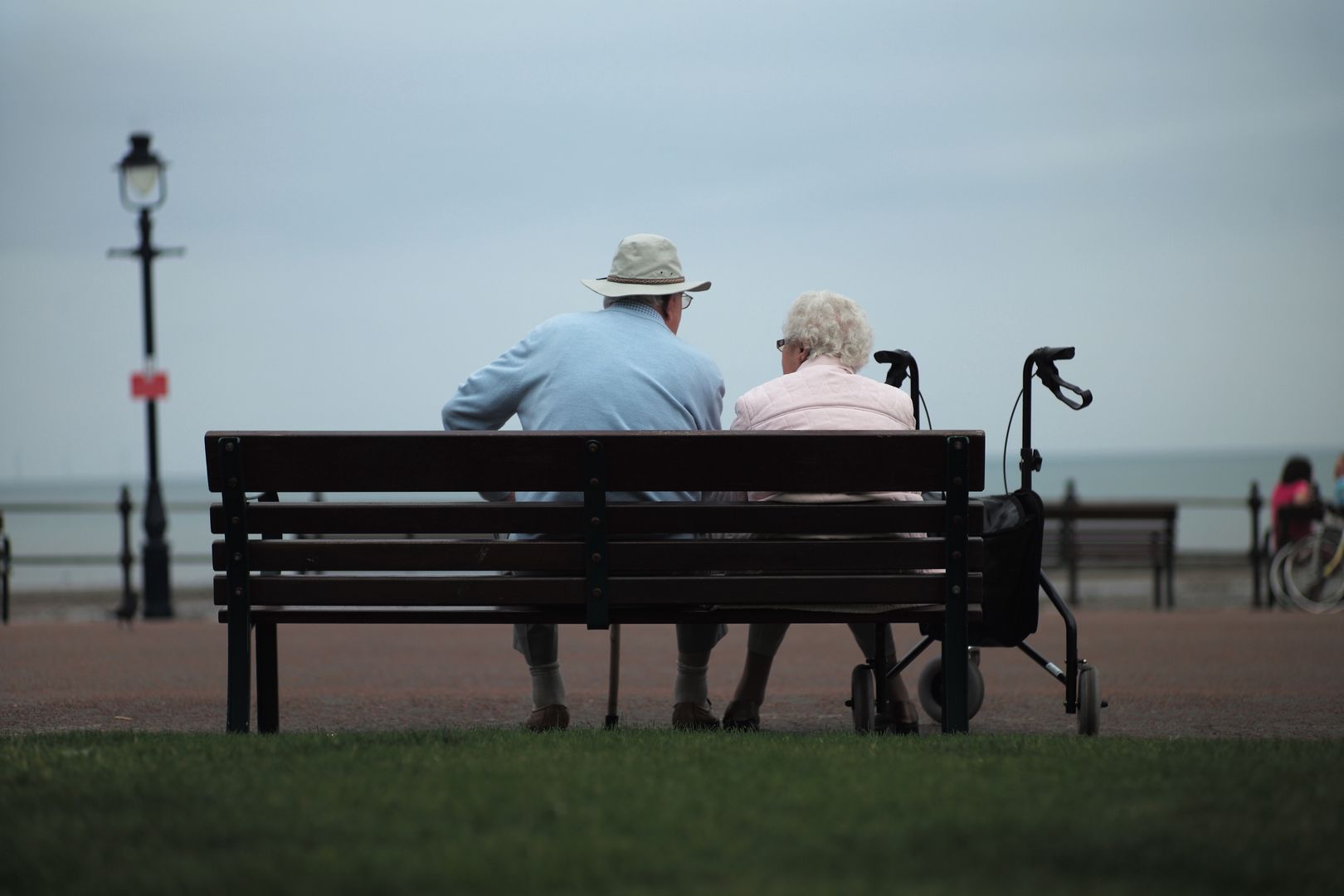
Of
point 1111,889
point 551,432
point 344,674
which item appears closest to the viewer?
point 1111,889

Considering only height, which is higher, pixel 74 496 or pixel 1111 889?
pixel 1111 889

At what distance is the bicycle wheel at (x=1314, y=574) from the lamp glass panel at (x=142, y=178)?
1196 cm

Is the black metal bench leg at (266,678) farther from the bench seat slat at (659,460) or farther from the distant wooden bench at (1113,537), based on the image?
the distant wooden bench at (1113,537)

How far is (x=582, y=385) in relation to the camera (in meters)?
5.77

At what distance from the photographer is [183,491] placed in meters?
128

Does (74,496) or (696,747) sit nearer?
(696,747)

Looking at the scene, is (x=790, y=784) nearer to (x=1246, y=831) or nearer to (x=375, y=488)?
(x=1246, y=831)

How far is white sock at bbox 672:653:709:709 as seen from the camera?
19.5ft

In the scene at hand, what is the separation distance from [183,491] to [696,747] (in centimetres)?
12939

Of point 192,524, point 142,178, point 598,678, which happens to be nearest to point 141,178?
point 142,178

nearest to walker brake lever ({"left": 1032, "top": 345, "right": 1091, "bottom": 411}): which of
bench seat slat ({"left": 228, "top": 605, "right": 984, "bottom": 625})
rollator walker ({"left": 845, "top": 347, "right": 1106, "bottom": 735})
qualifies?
rollator walker ({"left": 845, "top": 347, "right": 1106, "bottom": 735})

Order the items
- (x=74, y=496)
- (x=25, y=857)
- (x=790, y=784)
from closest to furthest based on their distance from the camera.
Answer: (x=25, y=857) → (x=790, y=784) → (x=74, y=496)

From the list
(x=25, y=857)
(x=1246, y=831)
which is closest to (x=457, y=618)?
(x=25, y=857)

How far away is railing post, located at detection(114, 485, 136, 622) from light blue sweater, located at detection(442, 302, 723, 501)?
408 inches
